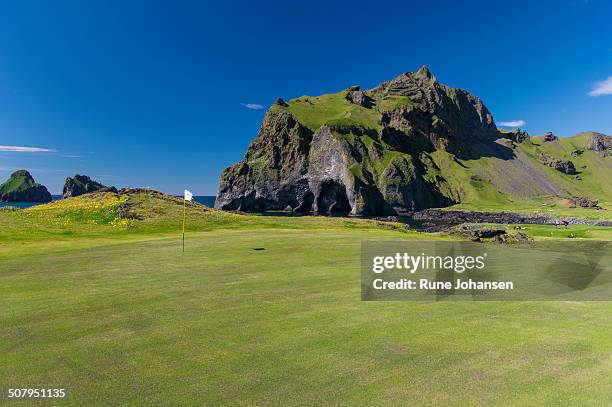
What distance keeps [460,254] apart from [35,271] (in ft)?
105

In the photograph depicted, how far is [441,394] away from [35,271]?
23661mm

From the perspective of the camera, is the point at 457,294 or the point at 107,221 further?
the point at 107,221

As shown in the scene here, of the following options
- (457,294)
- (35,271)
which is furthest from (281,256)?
(35,271)

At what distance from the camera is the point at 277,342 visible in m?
11.9

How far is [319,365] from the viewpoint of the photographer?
10.4 metres

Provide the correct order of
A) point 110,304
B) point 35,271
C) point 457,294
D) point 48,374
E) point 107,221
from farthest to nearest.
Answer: point 107,221 → point 35,271 → point 457,294 → point 110,304 → point 48,374

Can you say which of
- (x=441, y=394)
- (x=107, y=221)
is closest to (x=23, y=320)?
(x=441, y=394)

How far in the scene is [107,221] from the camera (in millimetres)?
51094

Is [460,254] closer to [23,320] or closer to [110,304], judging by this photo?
[110,304]

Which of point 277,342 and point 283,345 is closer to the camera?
point 283,345

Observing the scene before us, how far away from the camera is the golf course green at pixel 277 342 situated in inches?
359

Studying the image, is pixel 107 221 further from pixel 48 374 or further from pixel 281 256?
pixel 48 374

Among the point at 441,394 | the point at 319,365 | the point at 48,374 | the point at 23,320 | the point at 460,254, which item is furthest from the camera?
the point at 460,254

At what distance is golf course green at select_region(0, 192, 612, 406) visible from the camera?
9.12m
